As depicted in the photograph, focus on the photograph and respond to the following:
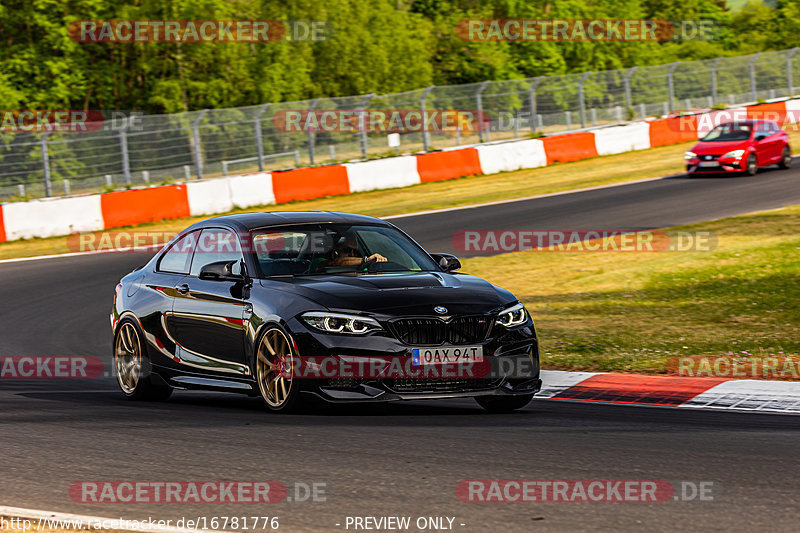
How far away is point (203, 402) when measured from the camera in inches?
382

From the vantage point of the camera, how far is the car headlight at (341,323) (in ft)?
25.4

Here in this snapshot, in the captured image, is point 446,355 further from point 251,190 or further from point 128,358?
point 251,190

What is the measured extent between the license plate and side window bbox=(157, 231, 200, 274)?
2.59m

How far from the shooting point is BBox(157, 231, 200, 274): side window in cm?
949

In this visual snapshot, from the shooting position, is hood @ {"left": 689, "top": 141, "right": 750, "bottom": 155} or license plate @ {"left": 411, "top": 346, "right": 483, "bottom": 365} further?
hood @ {"left": 689, "top": 141, "right": 750, "bottom": 155}

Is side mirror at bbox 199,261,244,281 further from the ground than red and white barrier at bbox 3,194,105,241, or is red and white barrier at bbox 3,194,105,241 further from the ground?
side mirror at bbox 199,261,244,281

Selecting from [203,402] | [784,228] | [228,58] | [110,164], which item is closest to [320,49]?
[228,58]

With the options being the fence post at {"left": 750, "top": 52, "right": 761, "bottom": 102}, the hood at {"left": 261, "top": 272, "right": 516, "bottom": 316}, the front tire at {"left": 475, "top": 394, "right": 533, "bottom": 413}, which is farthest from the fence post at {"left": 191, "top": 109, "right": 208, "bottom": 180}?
the front tire at {"left": 475, "top": 394, "right": 533, "bottom": 413}

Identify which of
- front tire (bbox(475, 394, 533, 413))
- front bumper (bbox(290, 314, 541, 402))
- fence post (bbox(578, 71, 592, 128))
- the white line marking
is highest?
fence post (bbox(578, 71, 592, 128))

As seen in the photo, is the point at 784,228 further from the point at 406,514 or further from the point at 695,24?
the point at 695,24

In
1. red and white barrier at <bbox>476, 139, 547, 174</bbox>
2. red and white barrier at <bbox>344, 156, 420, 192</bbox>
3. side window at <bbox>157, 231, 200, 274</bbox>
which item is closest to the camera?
side window at <bbox>157, 231, 200, 274</bbox>

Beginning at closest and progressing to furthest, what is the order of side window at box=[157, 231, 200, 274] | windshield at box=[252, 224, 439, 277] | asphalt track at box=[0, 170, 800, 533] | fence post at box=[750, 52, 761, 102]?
asphalt track at box=[0, 170, 800, 533]
windshield at box=[252, 224, 439, 277]
side window at box=[157, 231, 200, 274]
fence post at box=[750, 52, 761, 102]

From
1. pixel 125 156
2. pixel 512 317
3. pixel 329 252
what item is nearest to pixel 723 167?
pixel 125 156

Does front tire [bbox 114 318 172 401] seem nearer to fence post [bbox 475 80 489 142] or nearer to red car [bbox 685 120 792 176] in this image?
red car [bbox 685 120 792 176]
